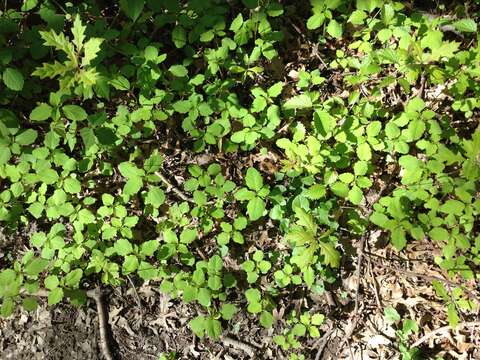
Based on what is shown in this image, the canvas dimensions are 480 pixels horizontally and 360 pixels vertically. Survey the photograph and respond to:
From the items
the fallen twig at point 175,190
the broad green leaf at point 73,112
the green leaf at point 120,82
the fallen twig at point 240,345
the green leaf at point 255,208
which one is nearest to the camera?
the broad green leaf at point 73,112

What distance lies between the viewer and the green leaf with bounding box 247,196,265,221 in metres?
2.55

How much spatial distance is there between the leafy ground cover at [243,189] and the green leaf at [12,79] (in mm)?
11

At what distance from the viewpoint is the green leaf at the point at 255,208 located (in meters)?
2.55

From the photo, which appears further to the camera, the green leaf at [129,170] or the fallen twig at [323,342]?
the fallen twig at [323,342]

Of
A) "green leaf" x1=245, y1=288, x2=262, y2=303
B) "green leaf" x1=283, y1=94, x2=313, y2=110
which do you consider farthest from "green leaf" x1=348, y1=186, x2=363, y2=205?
"green leaf" x1=245, y1=288, x2=262, y2=303

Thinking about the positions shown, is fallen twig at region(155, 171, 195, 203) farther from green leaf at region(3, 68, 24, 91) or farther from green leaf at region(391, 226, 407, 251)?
green leaf at region(391, 226, 407, 251)

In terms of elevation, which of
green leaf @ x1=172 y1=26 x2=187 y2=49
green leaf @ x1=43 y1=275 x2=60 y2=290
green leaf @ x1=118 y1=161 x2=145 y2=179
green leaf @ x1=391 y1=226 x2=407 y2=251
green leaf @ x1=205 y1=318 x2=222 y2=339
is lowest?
green leaf @ x1=43 y1=275 x2=60 y2=290

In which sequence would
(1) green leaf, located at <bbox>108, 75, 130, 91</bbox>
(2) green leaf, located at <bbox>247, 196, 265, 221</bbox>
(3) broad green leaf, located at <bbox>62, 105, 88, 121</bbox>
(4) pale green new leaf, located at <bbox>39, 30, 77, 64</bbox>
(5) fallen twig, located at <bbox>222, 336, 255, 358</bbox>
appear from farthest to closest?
(5) fallen twig, located at <bbox>222, 336, 255, 358</bbox> → (1) green leaf, located at <bbox>108, 75, 130, 91</bbox> → (2) green leaf, located at <bbox>247, 196, 265, 221</bbox> → (3) broad green leaf, located at <bbox>62, 105, 88, 121</bbox> → (4) pale green new leaf, located at <bbox>39, 30, 77, 64</bbox>

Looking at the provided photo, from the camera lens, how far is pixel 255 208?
8.39ft

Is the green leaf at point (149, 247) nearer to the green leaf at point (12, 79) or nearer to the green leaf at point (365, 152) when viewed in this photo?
the green leaf at point (12, 79)

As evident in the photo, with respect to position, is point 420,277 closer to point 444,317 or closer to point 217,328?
point 444,317

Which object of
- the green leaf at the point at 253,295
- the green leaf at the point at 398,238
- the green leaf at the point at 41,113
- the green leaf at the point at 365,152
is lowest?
the green leaf at the point at 253,295

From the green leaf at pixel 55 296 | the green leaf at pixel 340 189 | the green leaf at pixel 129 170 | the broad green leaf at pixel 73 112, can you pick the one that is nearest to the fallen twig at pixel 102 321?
the green leaf at pixel 55 296

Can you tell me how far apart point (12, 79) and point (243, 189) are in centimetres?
151
